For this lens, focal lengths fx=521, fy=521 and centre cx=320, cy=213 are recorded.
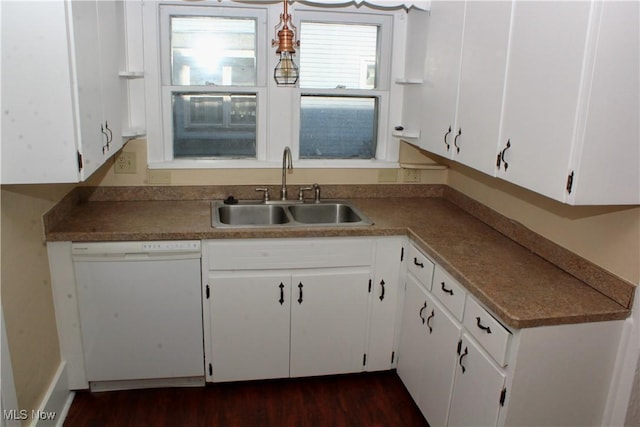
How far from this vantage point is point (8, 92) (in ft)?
5.76

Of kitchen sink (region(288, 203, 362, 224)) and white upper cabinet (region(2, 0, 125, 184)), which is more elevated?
white upper cabinet (region(2, 0, 125, 184))

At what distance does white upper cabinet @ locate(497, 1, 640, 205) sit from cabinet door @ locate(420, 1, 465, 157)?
535 millimetres

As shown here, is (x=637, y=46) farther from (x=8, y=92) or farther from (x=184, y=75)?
(x=184, y=75)

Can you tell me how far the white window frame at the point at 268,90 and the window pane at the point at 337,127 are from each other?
2.2 inches

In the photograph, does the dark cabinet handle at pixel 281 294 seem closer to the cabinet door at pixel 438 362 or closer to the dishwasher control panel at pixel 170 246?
the dishwasher control panel at pixel 170 246

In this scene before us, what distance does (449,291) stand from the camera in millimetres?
2201

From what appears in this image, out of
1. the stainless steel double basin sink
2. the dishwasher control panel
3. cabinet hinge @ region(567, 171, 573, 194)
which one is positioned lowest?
the dishwasher control panel

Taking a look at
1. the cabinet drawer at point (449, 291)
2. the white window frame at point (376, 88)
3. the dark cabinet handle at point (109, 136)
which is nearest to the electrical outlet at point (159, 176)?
the dark cabinet handle at point (109, 136)

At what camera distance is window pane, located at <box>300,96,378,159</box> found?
3125 mm

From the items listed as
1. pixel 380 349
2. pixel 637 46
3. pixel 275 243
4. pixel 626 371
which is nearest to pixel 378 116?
pixel 275 243

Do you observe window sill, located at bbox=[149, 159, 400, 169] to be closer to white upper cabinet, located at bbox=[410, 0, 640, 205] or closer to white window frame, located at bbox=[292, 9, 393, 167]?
white window frame, located at bbox=[292, 9, 393, 167]

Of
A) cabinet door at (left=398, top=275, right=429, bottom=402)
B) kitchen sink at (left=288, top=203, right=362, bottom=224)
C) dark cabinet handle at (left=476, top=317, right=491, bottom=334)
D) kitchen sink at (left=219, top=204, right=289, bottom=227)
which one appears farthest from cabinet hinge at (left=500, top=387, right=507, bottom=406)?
kitchen sink at (left=219, top=204, right=289, bottom=227)

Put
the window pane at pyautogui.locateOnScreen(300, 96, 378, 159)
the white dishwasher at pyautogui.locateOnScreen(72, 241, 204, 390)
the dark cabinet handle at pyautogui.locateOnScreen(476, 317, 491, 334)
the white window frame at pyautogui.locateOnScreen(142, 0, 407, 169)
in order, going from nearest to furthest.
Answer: the dark cabinet handle at pyautogui.locateOnScreen(476, 317, 491, 334)
the white dishwasher at pyautogui.locateOnScreen(72, 241, 204, 390)
the white window frame at pyautogui.locateOnScreen(142, 0, 407, 169)
the window pane at pyautogui.locateOnScreen(300, 96, 378, 159)

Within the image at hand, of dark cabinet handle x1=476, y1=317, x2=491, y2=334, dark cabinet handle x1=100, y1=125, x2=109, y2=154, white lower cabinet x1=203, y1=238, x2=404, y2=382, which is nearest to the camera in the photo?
dark cabinet handle x1=476, y1=317, x2=491, y2=334
